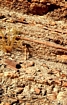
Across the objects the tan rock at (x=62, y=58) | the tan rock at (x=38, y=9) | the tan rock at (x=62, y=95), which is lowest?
the tan rock at (x=62, y=95)

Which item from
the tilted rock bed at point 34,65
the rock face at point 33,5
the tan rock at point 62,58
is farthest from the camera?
the rock face at point 33,5

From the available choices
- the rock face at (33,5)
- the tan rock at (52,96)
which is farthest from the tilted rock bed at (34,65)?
the rock face at (33,5)

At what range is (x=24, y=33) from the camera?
4.17 metres

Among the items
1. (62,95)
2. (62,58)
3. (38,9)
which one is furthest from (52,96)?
(38,9)

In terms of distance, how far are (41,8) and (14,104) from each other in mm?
2654

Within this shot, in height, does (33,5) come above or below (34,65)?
above

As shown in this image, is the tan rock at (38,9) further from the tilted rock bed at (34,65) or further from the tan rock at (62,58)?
the tan rock at (62,58)

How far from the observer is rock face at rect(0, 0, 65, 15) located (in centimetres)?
494

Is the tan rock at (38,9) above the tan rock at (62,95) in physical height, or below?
above

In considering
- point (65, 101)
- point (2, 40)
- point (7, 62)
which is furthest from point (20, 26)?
point (65, 101)

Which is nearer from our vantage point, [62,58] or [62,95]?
[62,95]

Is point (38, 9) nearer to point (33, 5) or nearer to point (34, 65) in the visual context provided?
point (33, 5)

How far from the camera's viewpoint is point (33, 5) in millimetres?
5000

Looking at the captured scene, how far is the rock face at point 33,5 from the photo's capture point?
4.94m
